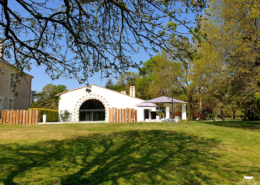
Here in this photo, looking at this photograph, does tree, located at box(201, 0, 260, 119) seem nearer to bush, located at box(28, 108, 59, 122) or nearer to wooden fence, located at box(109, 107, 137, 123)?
wooden fence, located at box(109, 107, 137, 123)

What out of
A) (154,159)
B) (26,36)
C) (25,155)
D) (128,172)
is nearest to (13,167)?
(25,155)

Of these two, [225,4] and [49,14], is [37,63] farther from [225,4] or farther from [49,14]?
[225,4]

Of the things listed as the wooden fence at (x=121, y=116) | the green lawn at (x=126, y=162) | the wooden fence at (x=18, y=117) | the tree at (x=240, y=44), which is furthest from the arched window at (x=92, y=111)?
the green lawn at (x=126, y=162)

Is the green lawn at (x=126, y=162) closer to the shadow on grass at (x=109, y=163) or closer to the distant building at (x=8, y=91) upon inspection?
the shadow on grass at (x=109, y=163)

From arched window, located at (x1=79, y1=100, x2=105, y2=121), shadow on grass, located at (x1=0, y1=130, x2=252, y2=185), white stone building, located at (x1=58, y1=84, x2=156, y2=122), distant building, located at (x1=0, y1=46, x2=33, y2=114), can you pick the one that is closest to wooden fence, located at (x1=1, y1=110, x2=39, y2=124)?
distant building, located at (x1=0, y1=46, x2=33, y2=114)

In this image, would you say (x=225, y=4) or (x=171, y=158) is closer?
(x=171, y=158)

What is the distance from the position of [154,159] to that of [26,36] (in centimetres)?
572

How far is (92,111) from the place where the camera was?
26516 millimetres

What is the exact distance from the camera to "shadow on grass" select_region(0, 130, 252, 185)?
4.28 m

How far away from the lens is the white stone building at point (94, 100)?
2492 cm

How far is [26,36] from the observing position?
660 centimetres

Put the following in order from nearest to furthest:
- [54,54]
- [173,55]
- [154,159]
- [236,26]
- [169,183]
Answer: [169,183] → [173,55] → [154,159] → [54,54] → [236,26]

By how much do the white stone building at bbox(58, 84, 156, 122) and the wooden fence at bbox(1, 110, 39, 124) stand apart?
293 inches

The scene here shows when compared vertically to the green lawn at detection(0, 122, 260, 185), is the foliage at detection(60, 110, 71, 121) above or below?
above
